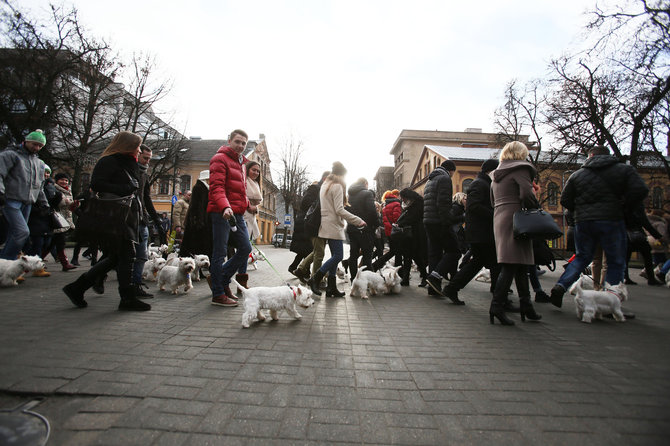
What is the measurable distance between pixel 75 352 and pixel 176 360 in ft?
2.65

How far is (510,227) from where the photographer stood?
4.29 metres

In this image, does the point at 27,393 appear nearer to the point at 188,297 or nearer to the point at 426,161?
the point at 188,297

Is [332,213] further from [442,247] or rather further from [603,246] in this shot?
[603,246]

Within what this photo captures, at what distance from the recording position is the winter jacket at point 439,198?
6.09m

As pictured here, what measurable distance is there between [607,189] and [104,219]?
632 centimetres

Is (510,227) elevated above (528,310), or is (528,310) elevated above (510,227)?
(510,227)

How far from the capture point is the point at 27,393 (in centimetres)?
208

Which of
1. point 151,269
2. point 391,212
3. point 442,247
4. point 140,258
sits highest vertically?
point 391,212

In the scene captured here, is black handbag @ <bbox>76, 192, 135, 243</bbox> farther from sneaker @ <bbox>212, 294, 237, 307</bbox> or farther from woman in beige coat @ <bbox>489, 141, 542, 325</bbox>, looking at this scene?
woman in beige coat @ <bbox>489, 141, 542, 325</bbox>

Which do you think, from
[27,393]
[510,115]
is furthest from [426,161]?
[27,393]

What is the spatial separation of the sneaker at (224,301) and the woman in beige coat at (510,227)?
328 centimetres

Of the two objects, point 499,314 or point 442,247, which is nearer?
point 499,314

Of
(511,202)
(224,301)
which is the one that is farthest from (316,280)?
(511,202)

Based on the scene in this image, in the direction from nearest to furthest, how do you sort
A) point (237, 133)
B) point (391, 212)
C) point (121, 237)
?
point (121, 237)
point (237, 133)
point (391, 212)
